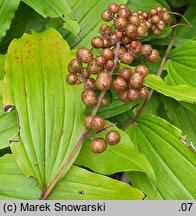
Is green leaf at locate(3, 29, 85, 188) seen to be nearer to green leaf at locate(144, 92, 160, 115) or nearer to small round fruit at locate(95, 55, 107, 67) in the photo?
small round fruit at locate(95, 55, 107, 67)

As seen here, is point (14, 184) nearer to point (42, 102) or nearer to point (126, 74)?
point (42, 102)

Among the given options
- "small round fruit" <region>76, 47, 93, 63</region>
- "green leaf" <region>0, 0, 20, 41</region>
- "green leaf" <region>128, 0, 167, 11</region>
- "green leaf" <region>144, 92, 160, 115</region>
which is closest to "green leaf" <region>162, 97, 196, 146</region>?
"green leaf" <region>144, 92, 160, 115</region>

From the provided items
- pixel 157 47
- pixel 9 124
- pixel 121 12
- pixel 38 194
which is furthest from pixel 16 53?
pixel 157 47

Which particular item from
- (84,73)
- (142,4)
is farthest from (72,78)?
(142,4)

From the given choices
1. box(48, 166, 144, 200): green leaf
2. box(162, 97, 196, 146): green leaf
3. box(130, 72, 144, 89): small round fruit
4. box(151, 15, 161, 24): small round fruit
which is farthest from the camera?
box(162, 97, 196, 146): green leaf

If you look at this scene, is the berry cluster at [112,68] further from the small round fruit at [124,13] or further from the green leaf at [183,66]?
the green leaf at [183,66]

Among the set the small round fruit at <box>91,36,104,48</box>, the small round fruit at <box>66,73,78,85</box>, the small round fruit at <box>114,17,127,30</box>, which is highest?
the small round fruit at <box>114,17,127,30</box>

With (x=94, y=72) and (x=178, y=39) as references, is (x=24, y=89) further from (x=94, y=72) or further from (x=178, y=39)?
(x=178, y=39)
